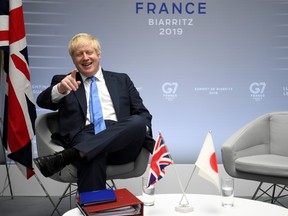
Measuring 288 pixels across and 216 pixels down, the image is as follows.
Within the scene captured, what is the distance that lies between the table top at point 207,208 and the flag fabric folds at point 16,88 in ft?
5.31

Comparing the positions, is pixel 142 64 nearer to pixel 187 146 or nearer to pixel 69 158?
pixel 187 146

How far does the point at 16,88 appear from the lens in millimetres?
3359

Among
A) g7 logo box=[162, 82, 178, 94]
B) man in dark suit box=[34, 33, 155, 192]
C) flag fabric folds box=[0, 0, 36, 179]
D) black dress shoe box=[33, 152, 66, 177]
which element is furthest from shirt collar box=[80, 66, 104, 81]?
g7 logo box=[162, 82, 178, 94]

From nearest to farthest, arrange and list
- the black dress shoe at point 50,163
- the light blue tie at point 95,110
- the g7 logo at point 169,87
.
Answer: the black dress shoe at point 50,163 < the light blue tie at point 95,110 < the g7 logo at point 169,87

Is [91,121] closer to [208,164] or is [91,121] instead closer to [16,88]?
[16,88]

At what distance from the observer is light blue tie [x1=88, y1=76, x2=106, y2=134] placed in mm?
2973

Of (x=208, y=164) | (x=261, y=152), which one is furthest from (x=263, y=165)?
(x=208, y=164)

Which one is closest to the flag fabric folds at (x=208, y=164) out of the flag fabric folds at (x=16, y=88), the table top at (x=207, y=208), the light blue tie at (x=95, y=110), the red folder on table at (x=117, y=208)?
the table top at (x=207, y=208)

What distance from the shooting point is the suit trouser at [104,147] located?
8.64 ft

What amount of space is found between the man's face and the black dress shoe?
0.76 meters

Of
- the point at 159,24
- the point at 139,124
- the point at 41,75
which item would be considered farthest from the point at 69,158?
the point at 159,24

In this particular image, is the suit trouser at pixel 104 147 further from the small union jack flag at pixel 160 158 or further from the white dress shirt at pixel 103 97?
the small union jack flag at pixel 160 158

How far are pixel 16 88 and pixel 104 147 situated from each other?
1.12 m

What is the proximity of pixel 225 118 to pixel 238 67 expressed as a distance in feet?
1.73
